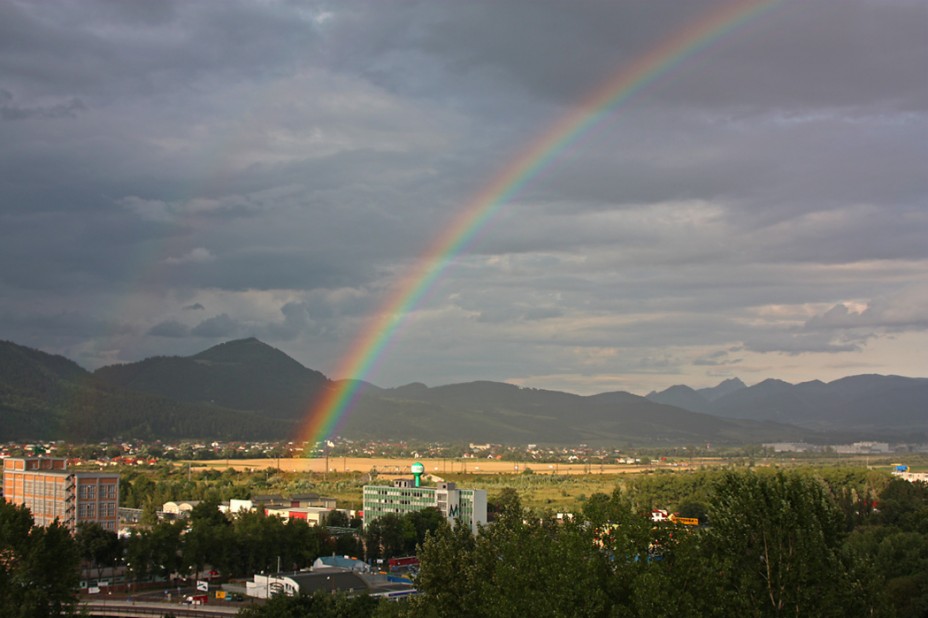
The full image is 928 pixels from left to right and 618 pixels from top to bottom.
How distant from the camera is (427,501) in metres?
86.5

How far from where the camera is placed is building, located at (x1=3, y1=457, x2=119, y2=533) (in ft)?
254

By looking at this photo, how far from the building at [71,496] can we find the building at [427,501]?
69.3 feet

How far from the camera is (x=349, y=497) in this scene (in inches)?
4523

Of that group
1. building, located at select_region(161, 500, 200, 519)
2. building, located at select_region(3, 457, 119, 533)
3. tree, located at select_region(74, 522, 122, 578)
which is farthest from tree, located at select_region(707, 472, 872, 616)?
building, located at select_region(161, 500, 200, 519)

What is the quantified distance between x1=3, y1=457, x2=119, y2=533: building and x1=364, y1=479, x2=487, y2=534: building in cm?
2113

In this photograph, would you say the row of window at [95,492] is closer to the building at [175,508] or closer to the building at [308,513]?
the building at [175,508]

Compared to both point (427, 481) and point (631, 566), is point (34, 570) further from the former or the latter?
point (427, 481)

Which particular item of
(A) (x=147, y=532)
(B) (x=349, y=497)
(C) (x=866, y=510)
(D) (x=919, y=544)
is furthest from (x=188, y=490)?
(D) (x=919, y=544)

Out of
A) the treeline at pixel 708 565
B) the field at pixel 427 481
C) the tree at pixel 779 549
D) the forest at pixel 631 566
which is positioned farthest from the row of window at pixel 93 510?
the tree at pixel 779 549

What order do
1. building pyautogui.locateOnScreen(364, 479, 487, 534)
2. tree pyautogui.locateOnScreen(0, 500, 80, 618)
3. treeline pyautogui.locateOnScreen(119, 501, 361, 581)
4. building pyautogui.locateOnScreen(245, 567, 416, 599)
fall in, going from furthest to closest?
building pyautogui.locateOnScreen(364, 479, 487, 534), treeline pyautogui.locateOnScreen(119, 501, 361, 581), building pyautogui.locateOnScreen(245, 567, 416, 599), tree pyautogui.locateOnScreen(0, 500, 80, 618)

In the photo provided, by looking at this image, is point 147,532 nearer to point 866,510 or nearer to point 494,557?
point 494,557

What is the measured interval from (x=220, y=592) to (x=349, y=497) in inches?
2332

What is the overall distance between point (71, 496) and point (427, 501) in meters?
28.9

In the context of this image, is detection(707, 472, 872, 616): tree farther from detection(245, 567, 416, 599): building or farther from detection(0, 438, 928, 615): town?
detection(245, 567, 416, 599): building
